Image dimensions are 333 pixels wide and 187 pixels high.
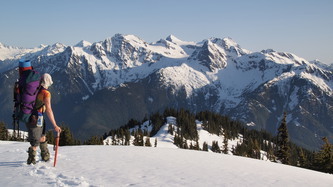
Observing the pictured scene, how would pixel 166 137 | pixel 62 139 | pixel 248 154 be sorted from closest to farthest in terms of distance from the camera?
pixel 62 139, pixel 248 154, pixel 166 137

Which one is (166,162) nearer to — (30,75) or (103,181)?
(103,181)

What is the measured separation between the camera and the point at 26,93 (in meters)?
12.7

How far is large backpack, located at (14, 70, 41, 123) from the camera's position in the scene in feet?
41.6

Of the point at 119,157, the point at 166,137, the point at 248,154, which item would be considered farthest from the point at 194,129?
the point at 119,157

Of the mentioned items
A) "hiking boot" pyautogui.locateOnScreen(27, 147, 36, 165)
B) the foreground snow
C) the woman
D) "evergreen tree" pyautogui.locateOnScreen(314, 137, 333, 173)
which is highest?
the woman

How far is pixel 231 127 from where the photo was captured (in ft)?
640

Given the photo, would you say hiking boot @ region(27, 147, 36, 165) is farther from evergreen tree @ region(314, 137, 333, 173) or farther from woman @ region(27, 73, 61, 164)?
evergreen tree @ region(314, 137, 333, 173)

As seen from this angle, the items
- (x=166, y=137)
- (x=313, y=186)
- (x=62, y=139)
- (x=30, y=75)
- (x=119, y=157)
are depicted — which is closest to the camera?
(x=30, y=75)

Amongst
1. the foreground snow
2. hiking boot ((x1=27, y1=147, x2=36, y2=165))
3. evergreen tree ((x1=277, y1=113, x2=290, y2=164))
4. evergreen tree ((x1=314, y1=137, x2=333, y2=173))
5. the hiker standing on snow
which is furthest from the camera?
evergreen tree ((x1=277, y1=113, x2=290, y2=164))

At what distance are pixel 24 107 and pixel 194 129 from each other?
150 meters

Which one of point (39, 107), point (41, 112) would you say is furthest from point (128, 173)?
point (39, 107)

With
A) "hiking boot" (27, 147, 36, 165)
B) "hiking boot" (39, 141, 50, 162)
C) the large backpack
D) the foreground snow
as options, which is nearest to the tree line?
the foreground snow

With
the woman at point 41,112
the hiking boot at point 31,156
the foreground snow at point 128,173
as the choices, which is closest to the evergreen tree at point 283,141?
the foreground snow at point 128,173

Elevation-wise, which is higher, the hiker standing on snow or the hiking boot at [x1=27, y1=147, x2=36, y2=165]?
the hiker standing on snow
